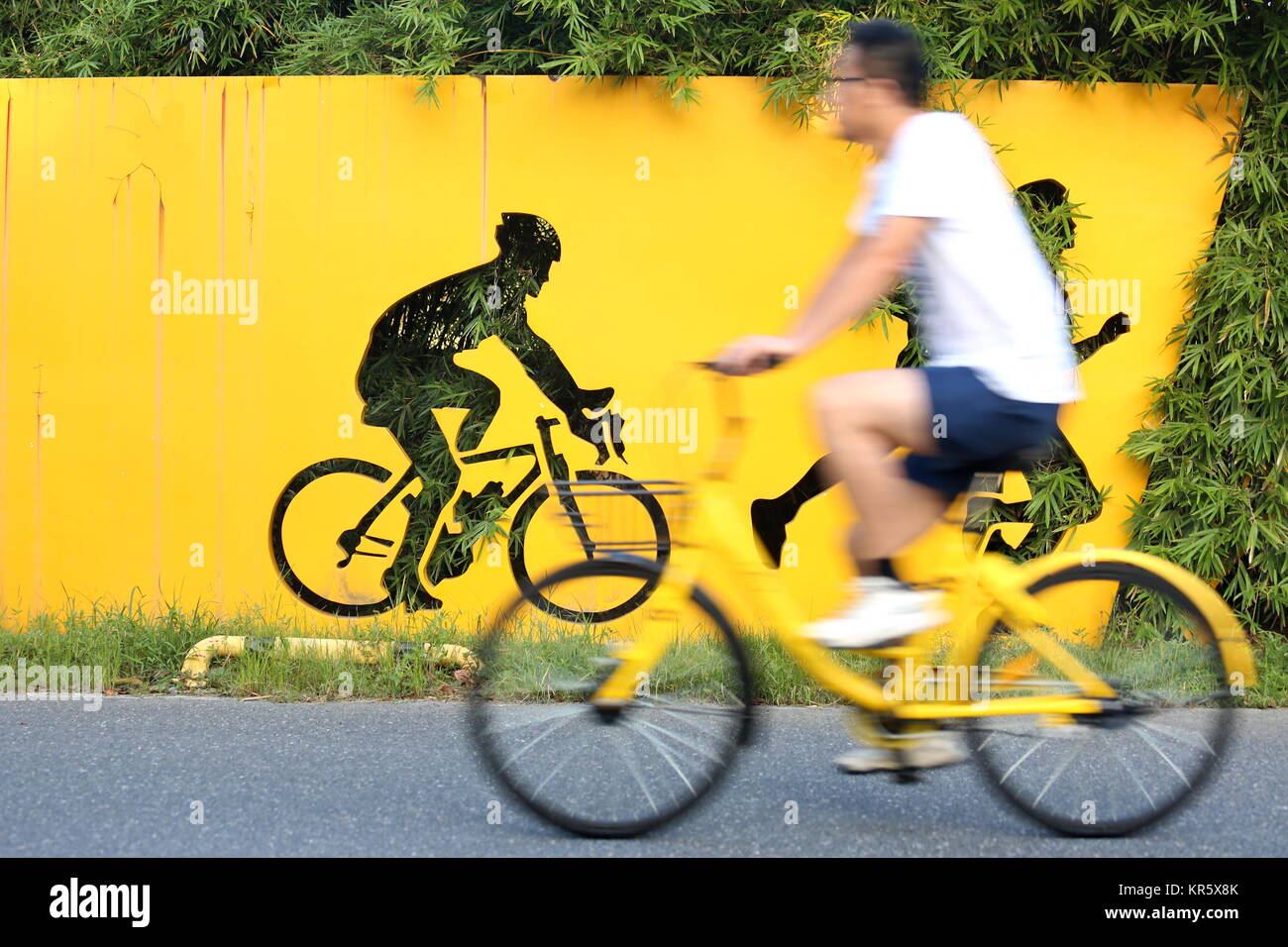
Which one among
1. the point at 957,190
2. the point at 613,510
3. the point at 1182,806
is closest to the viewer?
the point at 957,190

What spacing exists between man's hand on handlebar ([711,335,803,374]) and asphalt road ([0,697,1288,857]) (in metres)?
0.92

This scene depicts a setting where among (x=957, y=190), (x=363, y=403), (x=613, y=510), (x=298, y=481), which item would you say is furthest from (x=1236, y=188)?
(x=298, y=481)

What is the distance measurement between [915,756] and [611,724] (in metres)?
0.73

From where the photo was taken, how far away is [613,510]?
3229mm

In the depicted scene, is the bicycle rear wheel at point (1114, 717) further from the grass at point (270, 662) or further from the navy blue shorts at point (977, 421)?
the grass at point (270, 662)

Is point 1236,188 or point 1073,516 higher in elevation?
point 1236,188

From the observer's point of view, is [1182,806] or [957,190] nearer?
[957,190]

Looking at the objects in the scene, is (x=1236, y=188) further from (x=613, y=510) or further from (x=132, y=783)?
(x=132, y=783)

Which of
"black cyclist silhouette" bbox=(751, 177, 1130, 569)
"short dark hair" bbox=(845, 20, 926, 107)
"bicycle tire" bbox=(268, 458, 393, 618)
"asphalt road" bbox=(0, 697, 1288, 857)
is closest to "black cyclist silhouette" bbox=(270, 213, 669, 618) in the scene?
"bicycle tire" bbox=(268, 458, 393, 618)

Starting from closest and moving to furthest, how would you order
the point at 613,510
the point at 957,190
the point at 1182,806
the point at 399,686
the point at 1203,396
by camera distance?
the point at 957,190
the point at 1182,806
the point at 613,510
the point at 399,686
the point at 1203,396

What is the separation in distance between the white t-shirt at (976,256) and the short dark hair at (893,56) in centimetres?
10

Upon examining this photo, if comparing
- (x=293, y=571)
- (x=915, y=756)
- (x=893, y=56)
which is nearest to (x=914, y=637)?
(x=915, y=756)
